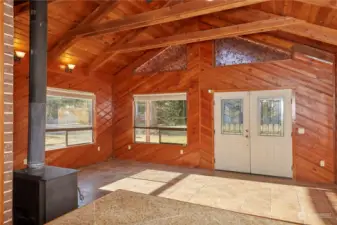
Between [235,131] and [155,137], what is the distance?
7.84 ft

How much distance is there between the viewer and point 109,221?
1978mm

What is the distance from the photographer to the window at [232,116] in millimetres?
5676

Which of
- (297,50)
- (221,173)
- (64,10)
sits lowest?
(221,173)

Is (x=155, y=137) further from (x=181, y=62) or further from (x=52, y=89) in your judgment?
(x=52, y=89)

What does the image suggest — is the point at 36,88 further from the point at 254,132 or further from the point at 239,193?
the point at 254,132

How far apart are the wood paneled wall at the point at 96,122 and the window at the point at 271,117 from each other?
178 inches

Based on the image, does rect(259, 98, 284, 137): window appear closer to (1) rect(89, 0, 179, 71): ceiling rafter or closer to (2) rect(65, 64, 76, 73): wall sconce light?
(1) rect(89, 0, 179, 71): ceiling rafter

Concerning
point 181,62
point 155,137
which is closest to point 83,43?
point 181,62

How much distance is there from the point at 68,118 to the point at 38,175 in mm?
3569

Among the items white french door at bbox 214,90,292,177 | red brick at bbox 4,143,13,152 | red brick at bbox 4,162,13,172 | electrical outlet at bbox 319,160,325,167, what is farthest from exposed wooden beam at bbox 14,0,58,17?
electrical outlet at bbox 319,160,325,167

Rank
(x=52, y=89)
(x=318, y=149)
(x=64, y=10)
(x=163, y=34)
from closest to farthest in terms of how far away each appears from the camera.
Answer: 1. (x=64, y=10)
2. (x=318, y=149)
3. (x=52, y=89)
4. (x=163, y=34)

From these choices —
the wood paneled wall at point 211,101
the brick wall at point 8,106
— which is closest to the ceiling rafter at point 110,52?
the wood paneled wall at point 211,101

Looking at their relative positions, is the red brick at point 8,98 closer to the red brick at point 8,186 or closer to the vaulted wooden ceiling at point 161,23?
the red brick at point 8,186

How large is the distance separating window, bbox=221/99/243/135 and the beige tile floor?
1.09 m
